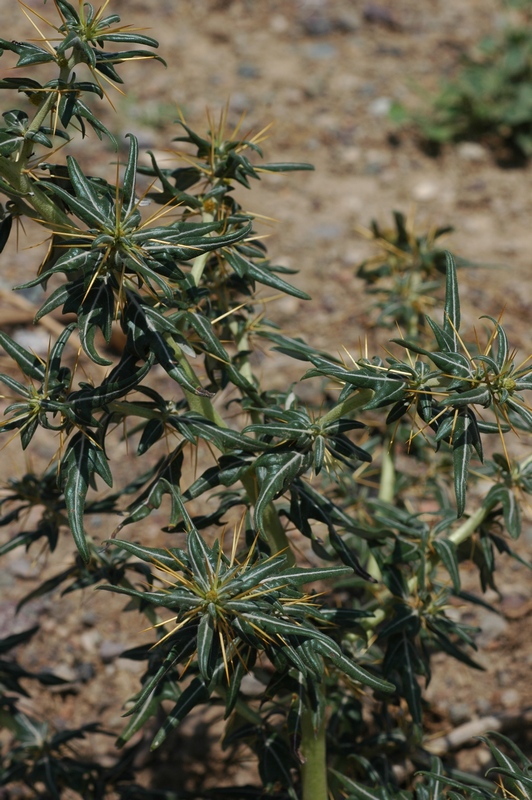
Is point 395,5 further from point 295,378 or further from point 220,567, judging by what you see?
point 220,567

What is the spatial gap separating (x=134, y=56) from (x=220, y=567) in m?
1.02

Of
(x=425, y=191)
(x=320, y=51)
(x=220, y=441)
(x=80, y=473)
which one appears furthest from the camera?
(x=320, y=51)

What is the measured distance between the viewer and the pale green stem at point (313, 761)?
2.02 meters

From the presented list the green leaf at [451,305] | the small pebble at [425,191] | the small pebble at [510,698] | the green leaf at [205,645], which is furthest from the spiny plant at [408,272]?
the small pebble at [425,191]

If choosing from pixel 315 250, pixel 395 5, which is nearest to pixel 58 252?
pixel 315 250

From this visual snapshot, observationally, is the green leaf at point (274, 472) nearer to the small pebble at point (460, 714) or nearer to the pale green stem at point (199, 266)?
the pale green stem at point (199, 266)

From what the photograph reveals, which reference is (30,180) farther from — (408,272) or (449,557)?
(408,272)

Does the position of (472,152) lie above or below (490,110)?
below

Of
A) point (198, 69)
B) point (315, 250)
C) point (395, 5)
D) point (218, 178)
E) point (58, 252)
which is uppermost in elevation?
point (395, 5)

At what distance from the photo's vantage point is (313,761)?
2031 millimetres

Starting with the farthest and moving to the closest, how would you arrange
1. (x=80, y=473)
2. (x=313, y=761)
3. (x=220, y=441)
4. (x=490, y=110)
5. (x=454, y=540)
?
(x=490, y=110), (x=454, y=540), (x=313, y=761), (x=220, y=441), (x=80, y=473)

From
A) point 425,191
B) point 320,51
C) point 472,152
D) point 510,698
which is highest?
point 320,51

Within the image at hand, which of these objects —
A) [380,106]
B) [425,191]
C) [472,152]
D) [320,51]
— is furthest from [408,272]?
[320,51]

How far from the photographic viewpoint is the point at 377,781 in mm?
2246
